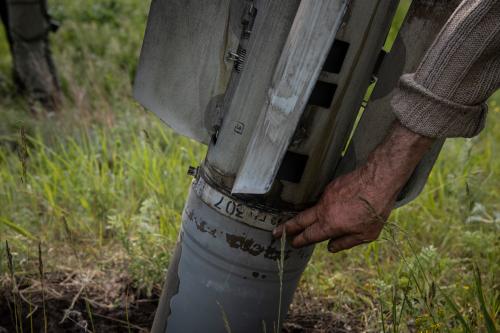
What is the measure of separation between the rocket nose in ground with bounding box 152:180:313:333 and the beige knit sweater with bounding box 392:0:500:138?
506 millimetres

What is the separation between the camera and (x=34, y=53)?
477 centimetres

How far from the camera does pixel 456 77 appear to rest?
1396mm

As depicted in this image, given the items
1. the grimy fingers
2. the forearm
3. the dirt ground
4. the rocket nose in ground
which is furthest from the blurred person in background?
the forearm

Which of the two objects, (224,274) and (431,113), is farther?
(224,274)

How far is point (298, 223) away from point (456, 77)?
528mm

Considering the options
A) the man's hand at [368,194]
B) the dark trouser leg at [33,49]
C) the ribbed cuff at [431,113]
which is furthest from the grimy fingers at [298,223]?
the dark trouser leg at [33,49]

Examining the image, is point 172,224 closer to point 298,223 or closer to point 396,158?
point 298,223

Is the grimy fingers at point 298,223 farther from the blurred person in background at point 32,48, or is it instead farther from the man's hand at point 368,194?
the blurred person in background at point 32,48

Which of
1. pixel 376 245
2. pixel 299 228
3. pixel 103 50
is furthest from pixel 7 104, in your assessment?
pixel 299 228

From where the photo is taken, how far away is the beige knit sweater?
1363 mm

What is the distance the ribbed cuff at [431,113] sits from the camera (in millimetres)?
1413

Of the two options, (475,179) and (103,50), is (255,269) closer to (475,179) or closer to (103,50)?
(475,179)

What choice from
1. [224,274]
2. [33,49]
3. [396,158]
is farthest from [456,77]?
[33,49]

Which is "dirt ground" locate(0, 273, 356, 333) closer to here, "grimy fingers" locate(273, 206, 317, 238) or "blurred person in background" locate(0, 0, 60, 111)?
"grimy fingers" locate(273, 206, 317, 238)
